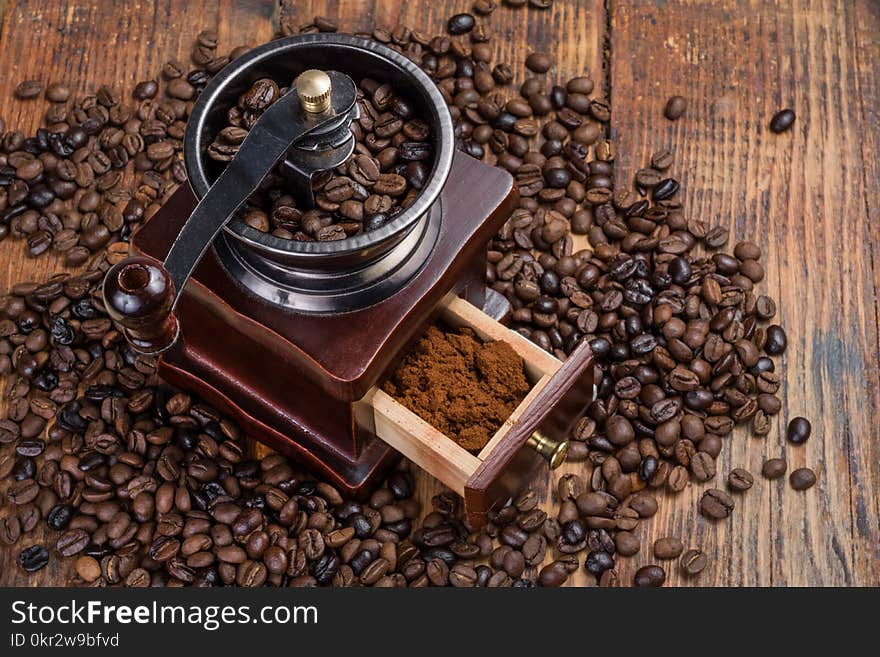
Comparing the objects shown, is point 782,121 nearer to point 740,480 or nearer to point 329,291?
point 740,480

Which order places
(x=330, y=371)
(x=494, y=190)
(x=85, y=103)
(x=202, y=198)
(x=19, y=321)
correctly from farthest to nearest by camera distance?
(x=85, y=103)
(x=19, y=321)
(x=494, y=190)
(x=330, y=371)
(x=202, y=198)

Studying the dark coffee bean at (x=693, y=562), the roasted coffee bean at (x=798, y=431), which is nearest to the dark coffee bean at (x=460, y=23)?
the roasted coffee bean at (x=798, y=431)

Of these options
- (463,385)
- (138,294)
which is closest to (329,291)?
(463,385)

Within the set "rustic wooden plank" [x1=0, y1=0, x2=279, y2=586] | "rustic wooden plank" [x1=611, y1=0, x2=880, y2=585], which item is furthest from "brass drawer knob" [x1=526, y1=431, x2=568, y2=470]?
"rustic wooden plank" [x1=0, y1=0, x2=279, y2=586]

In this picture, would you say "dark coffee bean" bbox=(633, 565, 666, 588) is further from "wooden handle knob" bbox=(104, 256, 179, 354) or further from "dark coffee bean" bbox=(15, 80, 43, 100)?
"dark coffee bean" bbox=(15, 80, 43, 100)

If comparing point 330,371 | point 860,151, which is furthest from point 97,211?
point 860,151

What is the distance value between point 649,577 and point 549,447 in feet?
1.11

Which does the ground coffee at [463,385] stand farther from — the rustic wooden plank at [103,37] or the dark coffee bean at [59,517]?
the rustic wooden plank at [103,37]

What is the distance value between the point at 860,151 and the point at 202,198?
164cm

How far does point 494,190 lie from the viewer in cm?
209

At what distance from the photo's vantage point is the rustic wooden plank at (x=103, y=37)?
8.82 ft

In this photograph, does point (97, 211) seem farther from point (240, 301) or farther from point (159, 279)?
point (159, 279)

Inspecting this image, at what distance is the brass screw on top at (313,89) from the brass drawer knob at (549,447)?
714 mm

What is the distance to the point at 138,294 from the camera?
1587 mm
